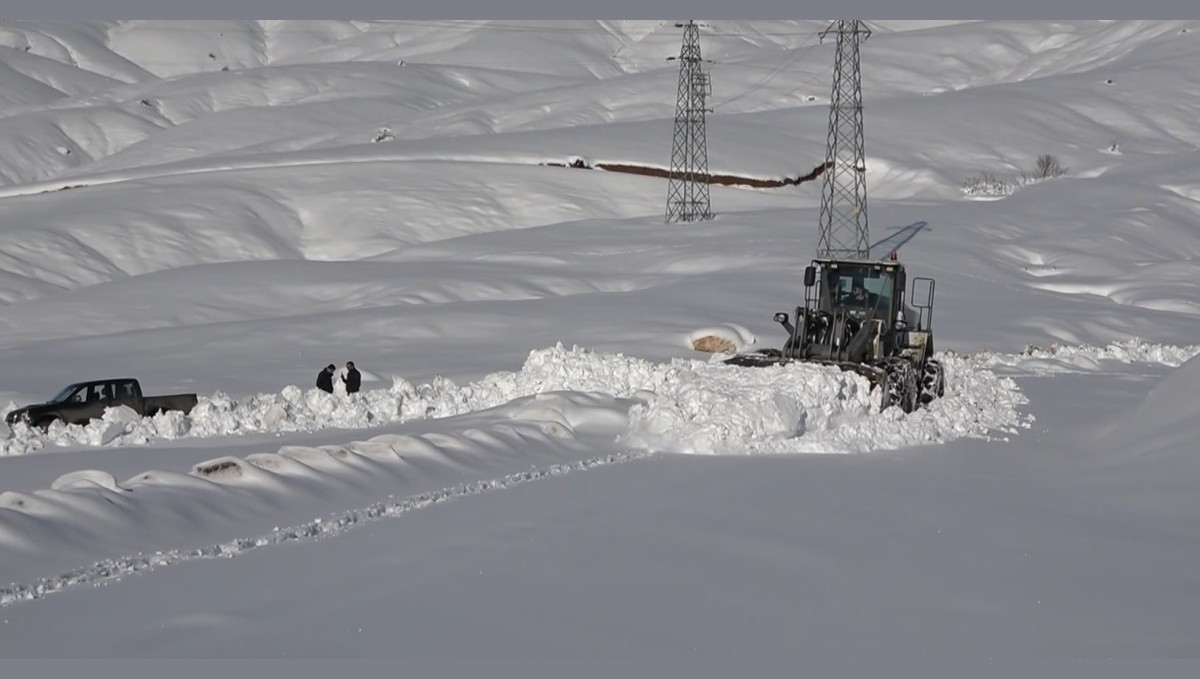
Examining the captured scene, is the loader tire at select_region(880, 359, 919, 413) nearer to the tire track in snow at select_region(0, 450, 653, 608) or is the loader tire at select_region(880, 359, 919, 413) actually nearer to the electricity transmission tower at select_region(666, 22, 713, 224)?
the tire track in snow at select_region(0, 450, 653, 608)

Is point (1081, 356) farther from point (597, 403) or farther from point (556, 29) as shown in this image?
point (556, 29)

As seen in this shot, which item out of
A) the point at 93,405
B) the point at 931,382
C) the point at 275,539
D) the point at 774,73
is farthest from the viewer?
the point at 774,73

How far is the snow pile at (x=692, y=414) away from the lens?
54.3 ft

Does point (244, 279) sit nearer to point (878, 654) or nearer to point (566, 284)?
point (566, 284)

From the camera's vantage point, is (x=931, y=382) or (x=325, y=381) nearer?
(x=931, y=382)

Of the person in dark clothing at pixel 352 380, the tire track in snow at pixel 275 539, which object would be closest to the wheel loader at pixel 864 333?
the tire track in snow at pixel 275 539

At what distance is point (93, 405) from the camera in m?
19.0

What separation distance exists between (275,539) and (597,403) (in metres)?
7.44

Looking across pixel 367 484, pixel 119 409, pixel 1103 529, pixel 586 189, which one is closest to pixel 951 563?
pixel 1103 529

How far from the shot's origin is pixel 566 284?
36.5 meters

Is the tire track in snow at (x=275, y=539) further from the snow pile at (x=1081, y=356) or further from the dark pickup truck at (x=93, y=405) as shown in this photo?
the snow pile at (x=1081, y=356)

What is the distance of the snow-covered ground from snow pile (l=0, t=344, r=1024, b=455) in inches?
2.0

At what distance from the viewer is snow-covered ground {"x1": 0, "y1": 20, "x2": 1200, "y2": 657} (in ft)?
31.3

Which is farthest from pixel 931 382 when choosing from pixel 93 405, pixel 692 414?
pixel 93 405
